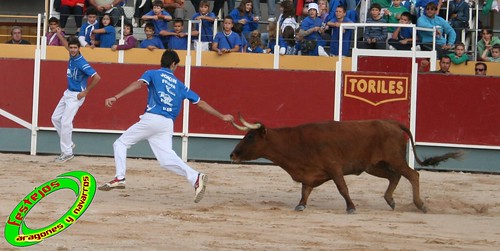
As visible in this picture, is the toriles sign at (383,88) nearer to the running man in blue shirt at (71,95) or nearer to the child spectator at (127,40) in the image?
the child spectator at (127,40)

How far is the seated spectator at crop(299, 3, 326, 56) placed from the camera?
58.6 ft

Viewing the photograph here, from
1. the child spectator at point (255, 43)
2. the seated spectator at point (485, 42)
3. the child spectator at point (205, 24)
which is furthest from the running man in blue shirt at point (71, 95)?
the seated spectator at point (485, 42)

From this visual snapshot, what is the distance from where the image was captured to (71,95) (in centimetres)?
1516

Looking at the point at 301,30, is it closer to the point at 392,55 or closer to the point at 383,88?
the point at 392,55

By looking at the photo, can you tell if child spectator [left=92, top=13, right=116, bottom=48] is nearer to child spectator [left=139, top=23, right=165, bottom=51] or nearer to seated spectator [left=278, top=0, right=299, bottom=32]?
child spectator [left=139, top=23, right=165, bottom=51]

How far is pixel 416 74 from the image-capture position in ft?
53.8

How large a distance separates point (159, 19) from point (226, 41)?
3.65ft

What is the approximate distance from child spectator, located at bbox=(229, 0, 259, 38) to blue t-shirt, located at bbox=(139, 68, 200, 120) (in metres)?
6.71

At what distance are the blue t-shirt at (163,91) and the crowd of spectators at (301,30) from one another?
19.3 feet

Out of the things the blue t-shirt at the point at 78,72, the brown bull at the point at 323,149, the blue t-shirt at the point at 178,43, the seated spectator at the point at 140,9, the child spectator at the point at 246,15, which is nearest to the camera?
the brown bull at the point at 323,149

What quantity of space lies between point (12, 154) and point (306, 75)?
416 cm

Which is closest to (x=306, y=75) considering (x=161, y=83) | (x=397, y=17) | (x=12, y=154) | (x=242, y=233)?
(x=397, y=17)

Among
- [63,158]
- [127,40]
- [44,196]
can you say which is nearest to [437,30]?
[127,40]

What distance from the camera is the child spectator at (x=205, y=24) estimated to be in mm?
18031
